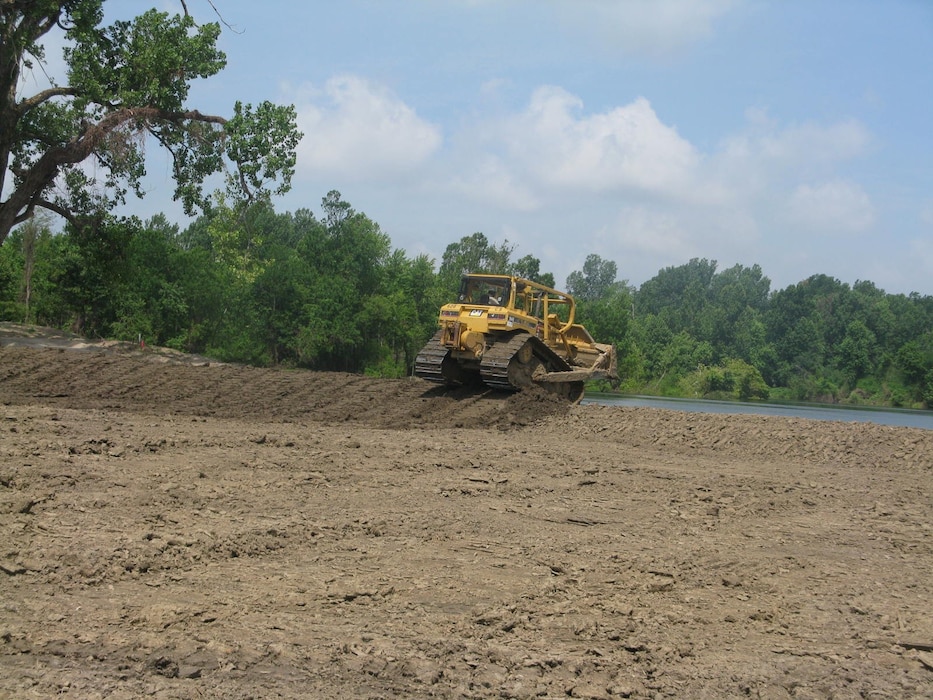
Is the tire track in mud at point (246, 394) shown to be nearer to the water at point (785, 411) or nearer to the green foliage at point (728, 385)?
the water at point (785, 411)

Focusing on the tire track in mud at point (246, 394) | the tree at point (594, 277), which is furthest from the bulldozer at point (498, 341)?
the tree at point (594, 277)

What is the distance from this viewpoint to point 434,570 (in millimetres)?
5961

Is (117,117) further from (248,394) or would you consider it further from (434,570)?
Result: (434,570)

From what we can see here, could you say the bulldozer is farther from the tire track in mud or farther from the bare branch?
the bare branch

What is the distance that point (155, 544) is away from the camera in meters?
5.93

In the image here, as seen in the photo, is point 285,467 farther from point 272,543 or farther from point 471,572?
point 471,572

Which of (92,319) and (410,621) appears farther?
(92,319)

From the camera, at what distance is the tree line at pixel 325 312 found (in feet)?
130

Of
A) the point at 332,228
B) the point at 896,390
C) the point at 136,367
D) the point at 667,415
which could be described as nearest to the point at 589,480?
the point at 667,415

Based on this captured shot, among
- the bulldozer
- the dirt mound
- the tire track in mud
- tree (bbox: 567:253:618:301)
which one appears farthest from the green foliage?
tree (bbox: 567:253:618:301)

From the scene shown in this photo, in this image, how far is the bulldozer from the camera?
57.6 ft

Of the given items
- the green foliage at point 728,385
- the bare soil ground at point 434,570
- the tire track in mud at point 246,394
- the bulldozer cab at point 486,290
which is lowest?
the bare soil ground at point 434,570

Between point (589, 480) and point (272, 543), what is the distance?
15.2ft

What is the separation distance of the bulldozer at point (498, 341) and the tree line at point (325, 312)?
936 centimetres
